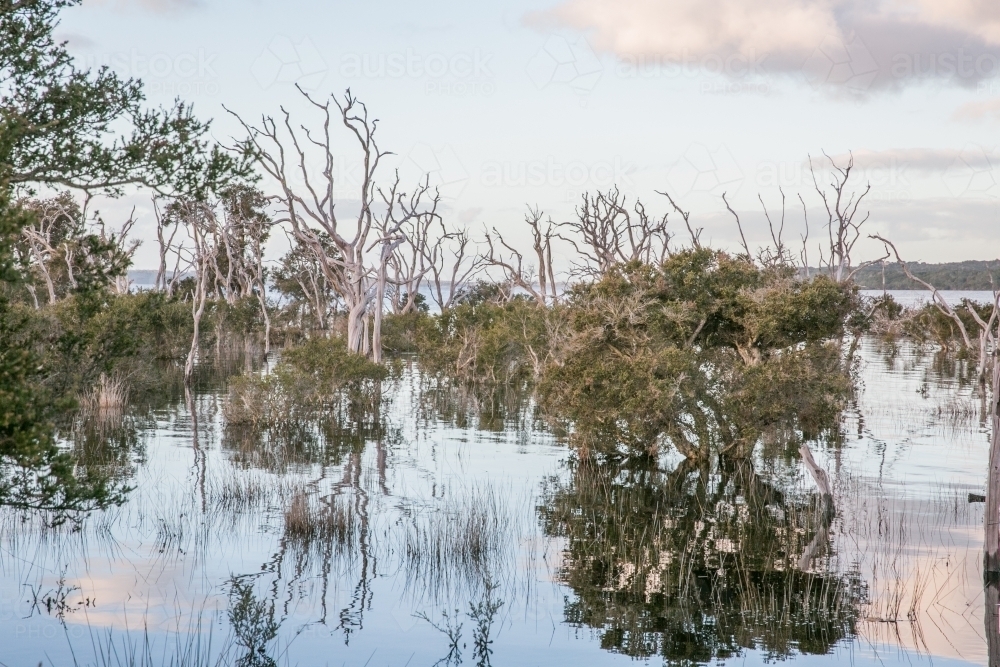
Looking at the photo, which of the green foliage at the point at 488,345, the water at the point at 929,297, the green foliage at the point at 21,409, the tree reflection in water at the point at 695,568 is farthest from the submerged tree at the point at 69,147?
the water at the point at 929,297

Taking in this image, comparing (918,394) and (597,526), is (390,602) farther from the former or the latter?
(918,394)

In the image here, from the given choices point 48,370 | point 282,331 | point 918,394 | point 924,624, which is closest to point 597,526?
point 924,624

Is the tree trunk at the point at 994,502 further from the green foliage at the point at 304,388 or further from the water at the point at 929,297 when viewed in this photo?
the water at the point at 929,297

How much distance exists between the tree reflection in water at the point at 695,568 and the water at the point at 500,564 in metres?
0.03

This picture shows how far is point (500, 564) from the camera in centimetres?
969

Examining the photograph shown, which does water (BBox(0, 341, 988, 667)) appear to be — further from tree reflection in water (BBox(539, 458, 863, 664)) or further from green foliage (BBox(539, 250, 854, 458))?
green foliage (BBox(539, 250, 854, 458))

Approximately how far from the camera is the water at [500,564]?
25.2ft

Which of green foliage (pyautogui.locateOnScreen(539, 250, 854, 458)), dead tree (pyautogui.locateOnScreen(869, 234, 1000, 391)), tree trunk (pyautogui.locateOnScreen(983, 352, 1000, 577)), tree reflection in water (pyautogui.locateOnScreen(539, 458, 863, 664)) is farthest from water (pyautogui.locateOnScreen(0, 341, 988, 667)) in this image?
dead tree (pyautogui.locateOnScreen(869, 234, 1000, 391))

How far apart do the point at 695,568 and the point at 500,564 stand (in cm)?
185

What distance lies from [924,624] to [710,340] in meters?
7.94

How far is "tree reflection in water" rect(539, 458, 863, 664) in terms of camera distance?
7.87 m

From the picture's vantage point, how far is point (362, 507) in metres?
12.0

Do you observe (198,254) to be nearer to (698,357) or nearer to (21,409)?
(698,357)

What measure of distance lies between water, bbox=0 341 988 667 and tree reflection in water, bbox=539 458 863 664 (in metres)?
0.03
